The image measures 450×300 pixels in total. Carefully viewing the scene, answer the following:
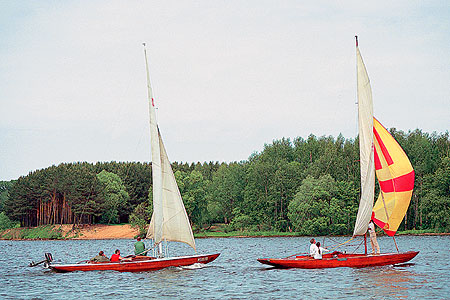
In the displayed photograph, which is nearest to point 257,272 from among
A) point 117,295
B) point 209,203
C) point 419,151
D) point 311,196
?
point 117,295

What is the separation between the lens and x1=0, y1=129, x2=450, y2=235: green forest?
97562 millimetres

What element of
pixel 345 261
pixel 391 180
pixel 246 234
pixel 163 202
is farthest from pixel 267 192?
pixel 345 261

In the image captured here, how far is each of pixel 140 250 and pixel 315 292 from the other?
578 inches

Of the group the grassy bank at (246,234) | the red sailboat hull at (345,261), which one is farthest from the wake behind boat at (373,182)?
the grassy bank at (246,234)

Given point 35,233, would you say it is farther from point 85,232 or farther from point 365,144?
point 365,144

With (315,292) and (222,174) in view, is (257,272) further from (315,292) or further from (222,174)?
(222,174)

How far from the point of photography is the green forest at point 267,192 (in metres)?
97.6

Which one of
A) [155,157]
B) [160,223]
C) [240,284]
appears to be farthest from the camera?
[155,157]

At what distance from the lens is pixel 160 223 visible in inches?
1489

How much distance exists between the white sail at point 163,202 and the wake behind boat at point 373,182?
6977mm

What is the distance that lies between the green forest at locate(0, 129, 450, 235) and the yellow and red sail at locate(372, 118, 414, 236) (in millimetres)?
57810

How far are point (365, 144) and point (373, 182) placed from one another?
2.57m

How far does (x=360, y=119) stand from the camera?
35625 millimetres

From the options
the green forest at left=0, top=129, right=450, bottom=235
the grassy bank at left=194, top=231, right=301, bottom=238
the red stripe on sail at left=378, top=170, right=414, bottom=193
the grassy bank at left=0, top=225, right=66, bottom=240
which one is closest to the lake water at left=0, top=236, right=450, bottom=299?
the red stripe on sail at left=378, top=170, right=414, bottom=193
